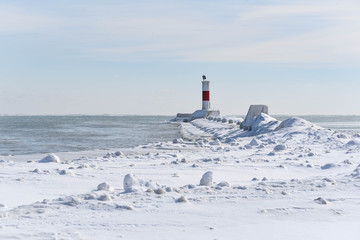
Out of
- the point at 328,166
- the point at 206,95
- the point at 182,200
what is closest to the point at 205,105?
the point at 206,95

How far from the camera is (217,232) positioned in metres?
3.19

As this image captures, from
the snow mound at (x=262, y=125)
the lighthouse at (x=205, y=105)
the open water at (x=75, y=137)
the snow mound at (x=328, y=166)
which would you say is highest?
the lighthouse at (x=205, y=105)

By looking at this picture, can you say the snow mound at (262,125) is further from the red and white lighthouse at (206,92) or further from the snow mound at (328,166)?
the red and white lighthouse at (206,92)

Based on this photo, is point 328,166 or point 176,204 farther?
point 328,166

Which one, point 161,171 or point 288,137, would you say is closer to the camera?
point 161,171

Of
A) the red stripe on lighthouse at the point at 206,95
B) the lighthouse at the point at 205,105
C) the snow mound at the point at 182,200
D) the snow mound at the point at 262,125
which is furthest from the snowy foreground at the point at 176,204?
the red stripe on lighthouse at the point at 206,95

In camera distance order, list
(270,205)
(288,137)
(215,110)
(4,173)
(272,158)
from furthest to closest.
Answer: (215,110) → (288,137) → (272,158) → (4,173) → (270,205)

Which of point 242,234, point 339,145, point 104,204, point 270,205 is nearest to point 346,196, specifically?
point 270,205

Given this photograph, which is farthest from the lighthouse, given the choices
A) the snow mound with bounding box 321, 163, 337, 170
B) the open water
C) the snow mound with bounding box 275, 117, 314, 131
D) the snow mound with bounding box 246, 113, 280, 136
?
the snow mound with bounding box 321, 163, 337, 170

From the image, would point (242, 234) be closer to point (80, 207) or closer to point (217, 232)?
point (217, 232)

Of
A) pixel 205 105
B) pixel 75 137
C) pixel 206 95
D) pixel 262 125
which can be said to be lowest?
pixel 75 137

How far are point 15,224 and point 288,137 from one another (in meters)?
10.2

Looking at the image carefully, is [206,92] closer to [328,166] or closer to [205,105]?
[205,105]

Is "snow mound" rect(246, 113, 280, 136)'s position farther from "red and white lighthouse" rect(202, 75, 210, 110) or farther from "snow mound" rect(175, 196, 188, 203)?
"red and white lighthouse" rect(202, 75, 210, 110)
